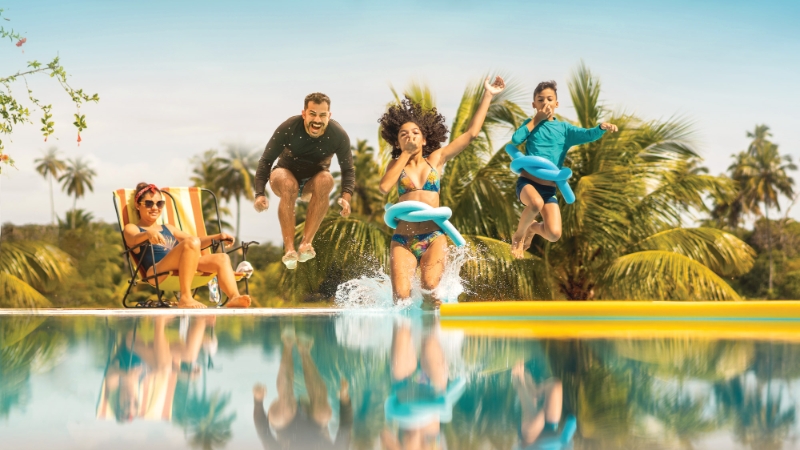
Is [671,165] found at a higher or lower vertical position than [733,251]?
higher

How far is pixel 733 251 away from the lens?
13.5 meters

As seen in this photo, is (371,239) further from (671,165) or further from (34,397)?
(34,397)

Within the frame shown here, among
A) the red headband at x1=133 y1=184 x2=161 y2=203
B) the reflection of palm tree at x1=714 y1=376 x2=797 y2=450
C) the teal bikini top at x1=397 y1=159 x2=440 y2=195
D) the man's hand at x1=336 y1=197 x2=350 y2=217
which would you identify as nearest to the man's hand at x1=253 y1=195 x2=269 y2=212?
the man's hand at x1=336 y1=197 x2=350 y2=217

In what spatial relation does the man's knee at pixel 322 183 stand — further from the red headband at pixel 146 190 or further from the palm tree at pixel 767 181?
the palm tree at pixel 767 181

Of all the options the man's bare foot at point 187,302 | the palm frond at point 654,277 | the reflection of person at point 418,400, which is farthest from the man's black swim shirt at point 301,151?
the palm frond at point 654,277

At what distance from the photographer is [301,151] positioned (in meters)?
7.98

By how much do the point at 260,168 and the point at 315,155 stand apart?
21.2 inches

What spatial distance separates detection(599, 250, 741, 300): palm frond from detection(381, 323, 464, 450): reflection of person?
9.04 m

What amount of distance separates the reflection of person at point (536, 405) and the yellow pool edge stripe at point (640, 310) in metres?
3.65

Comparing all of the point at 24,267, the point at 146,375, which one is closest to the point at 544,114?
the point at 146,375

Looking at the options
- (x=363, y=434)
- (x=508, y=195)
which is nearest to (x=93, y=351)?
(x=363, y=434)

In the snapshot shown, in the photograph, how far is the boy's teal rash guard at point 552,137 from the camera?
7.19 m

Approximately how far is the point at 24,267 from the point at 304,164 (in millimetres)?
9909

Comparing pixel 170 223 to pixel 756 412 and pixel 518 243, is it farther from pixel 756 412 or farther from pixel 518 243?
pixel 756 412
